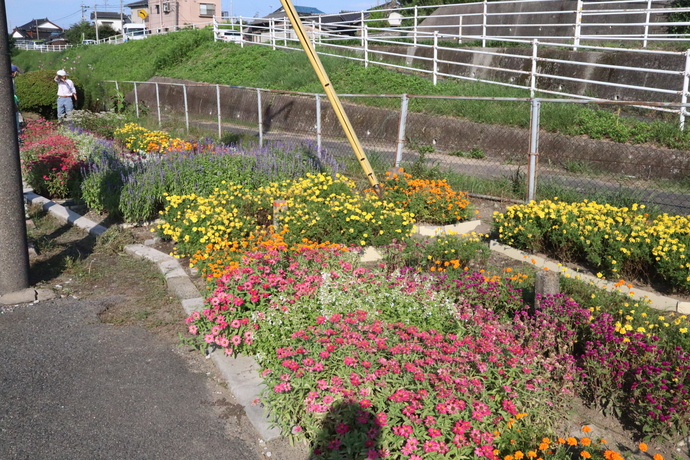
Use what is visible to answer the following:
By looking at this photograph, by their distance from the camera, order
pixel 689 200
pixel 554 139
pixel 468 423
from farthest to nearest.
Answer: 1. pixel 554 139
2. pixel 689 200
3. pixel 468 423

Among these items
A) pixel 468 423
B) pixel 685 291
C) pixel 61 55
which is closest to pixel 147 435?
pixel 468 423

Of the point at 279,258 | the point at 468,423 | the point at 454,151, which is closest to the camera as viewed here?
the point at 468,423

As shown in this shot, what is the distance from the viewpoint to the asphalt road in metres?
3.32

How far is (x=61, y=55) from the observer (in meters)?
43.6

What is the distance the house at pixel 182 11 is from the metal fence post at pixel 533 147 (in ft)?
181

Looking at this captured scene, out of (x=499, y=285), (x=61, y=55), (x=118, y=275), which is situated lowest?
(x=118, y=275)

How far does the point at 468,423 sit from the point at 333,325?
1234 mm

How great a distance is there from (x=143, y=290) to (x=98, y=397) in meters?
2.03

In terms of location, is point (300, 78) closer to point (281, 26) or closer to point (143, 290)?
point (281, 26)

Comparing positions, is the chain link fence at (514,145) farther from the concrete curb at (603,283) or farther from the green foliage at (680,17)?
the green foliage at (680,17)

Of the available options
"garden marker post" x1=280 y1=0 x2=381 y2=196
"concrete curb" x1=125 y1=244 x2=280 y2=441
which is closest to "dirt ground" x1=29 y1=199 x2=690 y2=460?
"concrete curb" x1=125 y1=244 x2=280 y2=441

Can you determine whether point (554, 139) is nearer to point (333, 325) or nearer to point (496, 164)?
point (496, 164)

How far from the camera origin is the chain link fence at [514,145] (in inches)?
320

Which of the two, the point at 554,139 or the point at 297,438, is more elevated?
the point at 554,139
